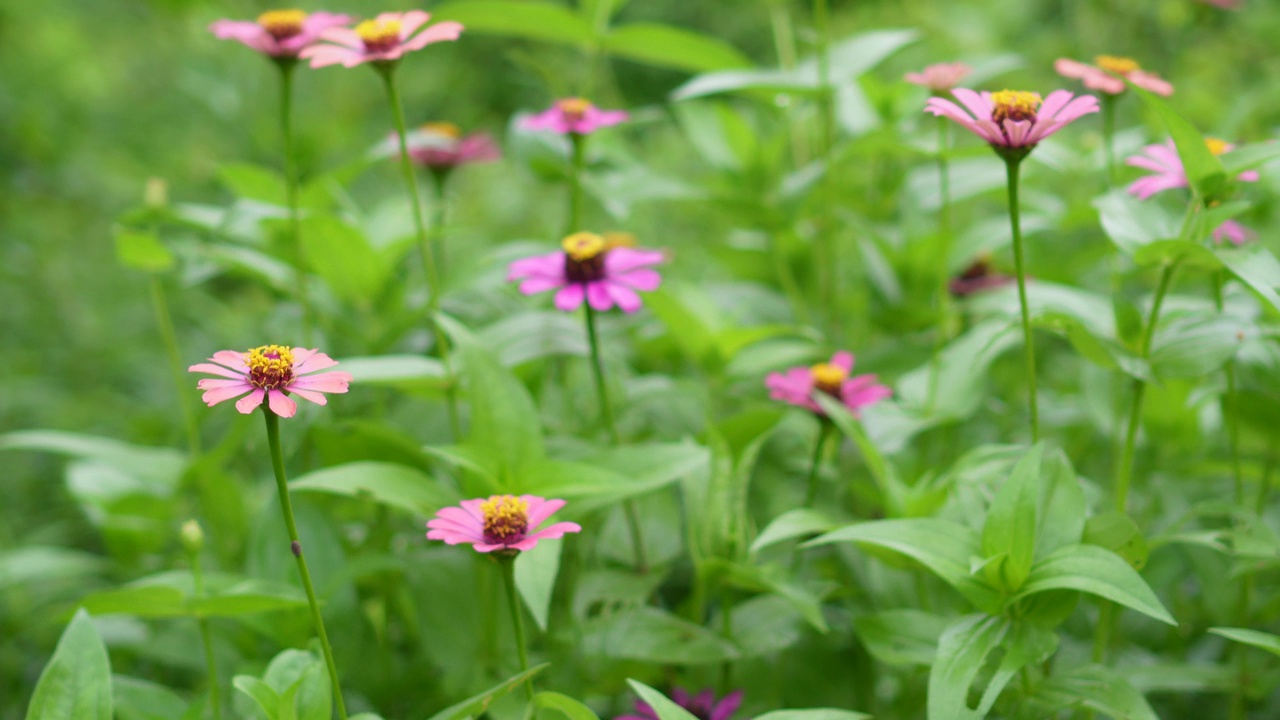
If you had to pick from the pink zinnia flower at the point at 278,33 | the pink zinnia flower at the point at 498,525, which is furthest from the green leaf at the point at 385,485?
the pink zinnia flower at the point at 278,33

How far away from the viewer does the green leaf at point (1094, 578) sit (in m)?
0.55

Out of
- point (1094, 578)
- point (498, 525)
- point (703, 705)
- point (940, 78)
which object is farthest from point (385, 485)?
point (940, 78)

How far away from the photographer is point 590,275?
0.76 metres

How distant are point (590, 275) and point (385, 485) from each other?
0.22m

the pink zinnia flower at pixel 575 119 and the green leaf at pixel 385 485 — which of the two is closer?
the green leaf at pixel 385 485

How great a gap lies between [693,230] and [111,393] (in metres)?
1.09

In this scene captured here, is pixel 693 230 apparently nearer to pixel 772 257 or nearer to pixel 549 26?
pixel 772 257

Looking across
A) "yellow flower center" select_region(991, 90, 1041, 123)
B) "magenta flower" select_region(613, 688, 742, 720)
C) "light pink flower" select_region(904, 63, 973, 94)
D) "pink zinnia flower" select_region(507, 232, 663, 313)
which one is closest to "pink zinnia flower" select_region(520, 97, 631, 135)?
"pink zinnia flower" select_region(507, 232, 663, 313)

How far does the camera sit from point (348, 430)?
85 centimetres

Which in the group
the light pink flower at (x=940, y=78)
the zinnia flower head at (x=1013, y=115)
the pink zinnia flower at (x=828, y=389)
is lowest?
the pink zinnia flower at (x=828, y=389)

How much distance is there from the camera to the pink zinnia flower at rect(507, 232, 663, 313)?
28.9 inches

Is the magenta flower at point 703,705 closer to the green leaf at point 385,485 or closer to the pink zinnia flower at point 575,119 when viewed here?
the green leaf at point 385,485

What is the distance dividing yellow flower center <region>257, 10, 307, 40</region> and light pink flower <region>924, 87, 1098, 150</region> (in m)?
0.51

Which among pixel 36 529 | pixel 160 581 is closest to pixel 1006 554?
pixel 160 581
